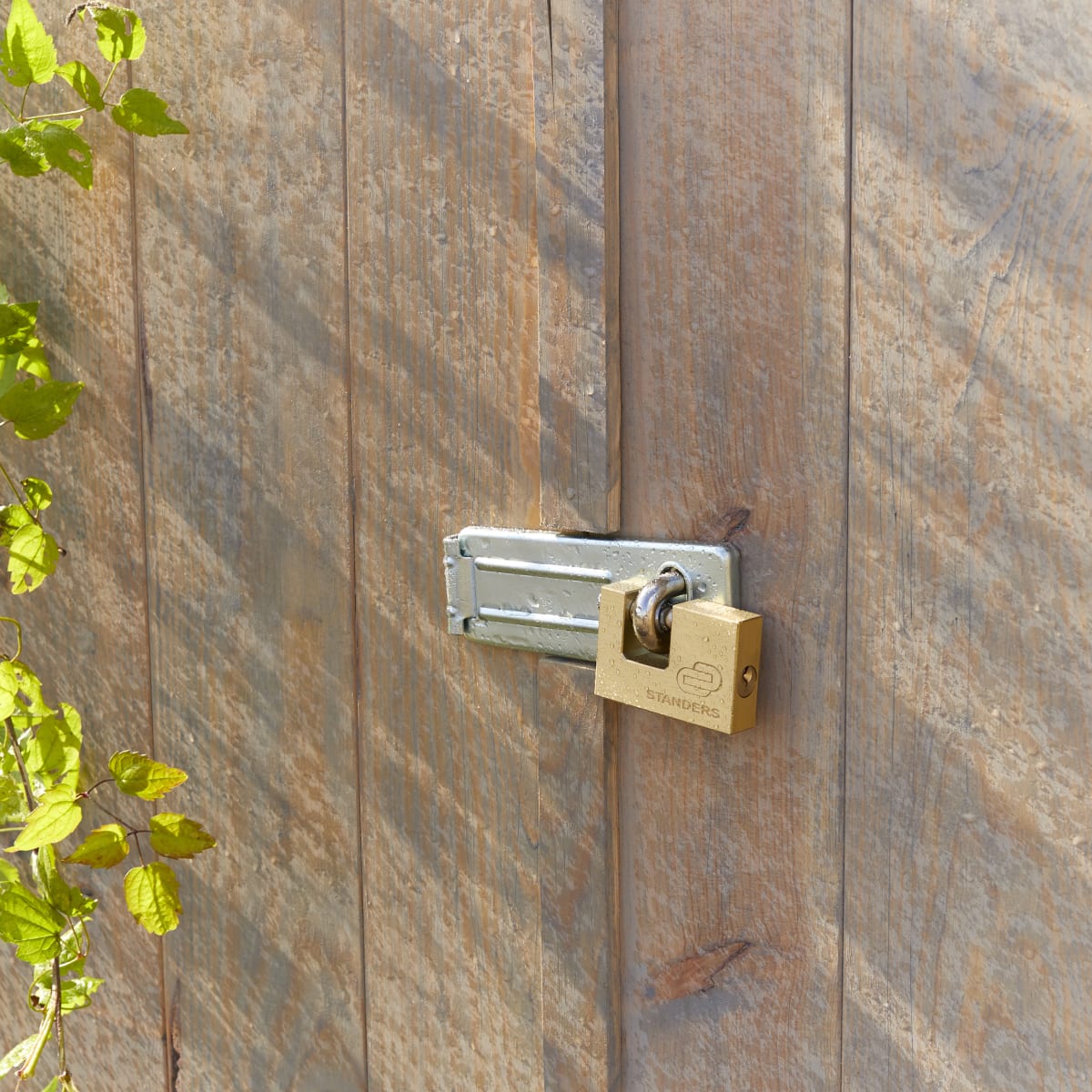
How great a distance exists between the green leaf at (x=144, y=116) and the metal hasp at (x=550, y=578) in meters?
0.39

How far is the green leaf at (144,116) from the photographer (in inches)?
33.0

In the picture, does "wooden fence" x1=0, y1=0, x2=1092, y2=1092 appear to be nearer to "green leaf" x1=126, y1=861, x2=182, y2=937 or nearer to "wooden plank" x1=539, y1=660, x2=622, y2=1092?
"wooden plank" x1=539, y1=660, x2=622, y2=1092

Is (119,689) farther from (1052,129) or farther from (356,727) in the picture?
(1052,129)

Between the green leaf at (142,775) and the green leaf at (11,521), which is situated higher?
the green leaf at (11,521)

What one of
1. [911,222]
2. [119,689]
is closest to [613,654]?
[911,222]

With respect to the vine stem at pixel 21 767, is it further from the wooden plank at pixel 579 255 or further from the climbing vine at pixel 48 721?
the wooden plank at pixel 579 255

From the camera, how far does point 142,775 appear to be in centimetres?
84

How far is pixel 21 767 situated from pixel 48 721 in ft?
0.16

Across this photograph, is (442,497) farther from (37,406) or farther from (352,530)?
(37,406)

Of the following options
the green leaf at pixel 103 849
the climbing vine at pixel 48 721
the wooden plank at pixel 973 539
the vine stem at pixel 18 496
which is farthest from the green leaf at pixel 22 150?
the wooden plank at pixel 973 539

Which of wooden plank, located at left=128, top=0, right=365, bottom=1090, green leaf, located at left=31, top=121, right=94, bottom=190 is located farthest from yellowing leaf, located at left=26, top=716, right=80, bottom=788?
green leaf, located at left=31, top=121, right=94, bottom=190

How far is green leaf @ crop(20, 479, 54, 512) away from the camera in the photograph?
946 millimetres

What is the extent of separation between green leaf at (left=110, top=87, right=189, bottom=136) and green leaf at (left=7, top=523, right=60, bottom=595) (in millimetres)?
333

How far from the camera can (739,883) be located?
74 centimetres
